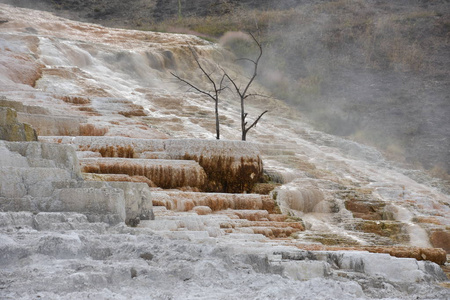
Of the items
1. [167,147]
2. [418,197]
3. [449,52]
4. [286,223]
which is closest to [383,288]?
[286,223]

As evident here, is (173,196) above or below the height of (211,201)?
above

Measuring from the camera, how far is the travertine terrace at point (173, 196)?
123 inches

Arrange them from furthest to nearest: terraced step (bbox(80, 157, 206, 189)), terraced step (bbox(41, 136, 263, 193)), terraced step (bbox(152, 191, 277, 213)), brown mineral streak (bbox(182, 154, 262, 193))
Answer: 1. brown mineral streak (bbox(182, 154, 262, 193))
2. terraced step (bbox(41, 136, 263, 193))
3. terraced step (bbox(80, 157, 206, 189))
4. terraced step (bbox(152, 191, 277, 213))

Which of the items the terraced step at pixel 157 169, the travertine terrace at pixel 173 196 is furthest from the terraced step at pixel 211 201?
the terraced step at pixel 157 169

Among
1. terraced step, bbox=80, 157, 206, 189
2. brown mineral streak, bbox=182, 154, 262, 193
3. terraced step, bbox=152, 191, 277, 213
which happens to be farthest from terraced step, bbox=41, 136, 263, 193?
terraced step, bbox=152, 191, 277, 213

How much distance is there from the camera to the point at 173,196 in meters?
7.07

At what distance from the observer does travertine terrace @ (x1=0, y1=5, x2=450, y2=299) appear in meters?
3.11

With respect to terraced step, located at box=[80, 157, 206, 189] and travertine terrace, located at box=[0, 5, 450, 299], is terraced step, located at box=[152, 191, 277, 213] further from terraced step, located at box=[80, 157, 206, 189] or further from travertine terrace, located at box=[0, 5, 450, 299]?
terraced step, located at box=[80, 157, 206, 189]

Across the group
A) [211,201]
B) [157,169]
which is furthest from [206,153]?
[211,201]

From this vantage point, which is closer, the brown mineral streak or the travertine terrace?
the travertine terrace

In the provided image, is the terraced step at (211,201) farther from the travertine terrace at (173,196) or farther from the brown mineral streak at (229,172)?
the brown mineral streak at (229,172)

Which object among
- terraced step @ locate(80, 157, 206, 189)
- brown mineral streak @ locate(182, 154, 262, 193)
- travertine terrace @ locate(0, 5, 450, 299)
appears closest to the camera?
travertine terrace @ locate(0, 5, 450, 299)

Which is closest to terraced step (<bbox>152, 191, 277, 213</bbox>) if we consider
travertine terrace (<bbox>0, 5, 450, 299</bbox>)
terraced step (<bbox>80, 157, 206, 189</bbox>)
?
travertine terrace (<bbox>0, 5, 450, 299</bbox>)

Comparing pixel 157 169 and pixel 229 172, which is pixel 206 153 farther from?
pixel 157 169
